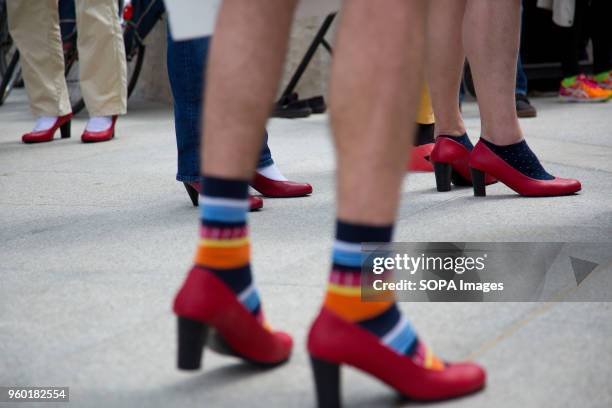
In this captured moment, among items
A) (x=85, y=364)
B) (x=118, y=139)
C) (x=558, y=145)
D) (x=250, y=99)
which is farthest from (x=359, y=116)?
(x=118, y=139)

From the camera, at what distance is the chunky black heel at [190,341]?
1161mm

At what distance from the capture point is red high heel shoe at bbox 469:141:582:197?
232 cm

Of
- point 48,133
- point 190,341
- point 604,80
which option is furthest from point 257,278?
point 604,80

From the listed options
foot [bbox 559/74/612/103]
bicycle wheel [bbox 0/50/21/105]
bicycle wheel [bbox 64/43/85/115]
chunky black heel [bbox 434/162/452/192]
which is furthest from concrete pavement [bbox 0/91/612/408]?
bicycle wheel [bbox 0/50/21/105]

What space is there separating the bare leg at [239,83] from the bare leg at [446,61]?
4.43ft

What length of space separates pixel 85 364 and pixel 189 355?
20 cm

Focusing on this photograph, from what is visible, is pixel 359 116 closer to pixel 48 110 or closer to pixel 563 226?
pixel 563 226

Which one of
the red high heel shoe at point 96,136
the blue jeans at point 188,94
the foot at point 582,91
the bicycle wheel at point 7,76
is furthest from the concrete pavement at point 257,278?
the bicycle wheel at point 7,76

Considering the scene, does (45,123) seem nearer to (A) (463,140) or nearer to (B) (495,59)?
(A) (463,140)

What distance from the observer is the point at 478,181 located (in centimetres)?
238

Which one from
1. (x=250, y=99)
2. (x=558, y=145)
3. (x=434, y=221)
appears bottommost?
(x=558, y=145)

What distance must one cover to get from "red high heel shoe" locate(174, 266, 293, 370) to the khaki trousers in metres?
3.01

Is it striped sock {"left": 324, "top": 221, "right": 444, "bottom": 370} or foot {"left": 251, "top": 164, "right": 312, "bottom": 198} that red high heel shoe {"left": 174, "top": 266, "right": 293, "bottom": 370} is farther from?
foot {"left": 251, "top": 164, "right": 312, "bottom": 198}

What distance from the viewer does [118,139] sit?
159 inches
